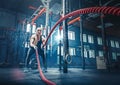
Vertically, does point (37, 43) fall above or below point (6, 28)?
below

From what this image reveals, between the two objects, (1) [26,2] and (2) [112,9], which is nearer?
(2) [112,9]

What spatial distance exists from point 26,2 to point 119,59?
31.2ft

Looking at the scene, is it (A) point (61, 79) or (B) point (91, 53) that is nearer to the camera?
(A) point (61, 79)

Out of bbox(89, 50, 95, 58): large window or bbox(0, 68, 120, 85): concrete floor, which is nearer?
bbox(0, 68, 120, 85): concrete floor

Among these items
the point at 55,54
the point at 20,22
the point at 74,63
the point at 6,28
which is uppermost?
the point at 20,22

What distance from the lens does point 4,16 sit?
1159 cm

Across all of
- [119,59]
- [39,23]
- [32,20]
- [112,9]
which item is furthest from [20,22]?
[112,9]

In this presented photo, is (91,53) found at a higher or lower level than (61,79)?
higher

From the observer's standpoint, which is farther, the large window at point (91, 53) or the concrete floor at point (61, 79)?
the large window at point (91, 53)

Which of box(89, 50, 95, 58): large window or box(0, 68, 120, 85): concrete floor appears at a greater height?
box(89, 50, 95, 58): large window

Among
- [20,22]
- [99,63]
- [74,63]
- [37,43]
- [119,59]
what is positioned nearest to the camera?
[37,43]

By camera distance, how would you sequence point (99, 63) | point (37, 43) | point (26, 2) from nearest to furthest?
point (37, 43) → point (99, 63) → point (26, 2)

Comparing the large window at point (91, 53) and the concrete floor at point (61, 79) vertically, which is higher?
the large window at point (91, 53)

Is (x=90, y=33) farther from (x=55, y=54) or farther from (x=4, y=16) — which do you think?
(x=4, y=16)
